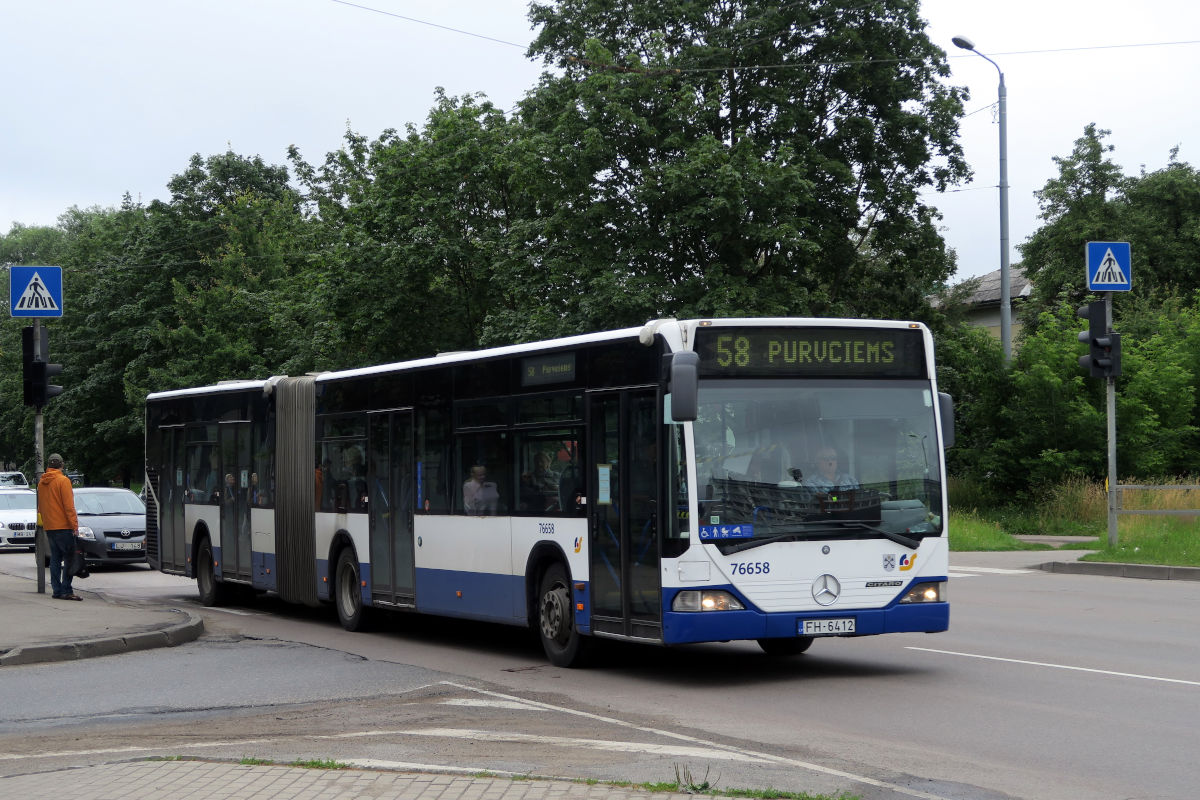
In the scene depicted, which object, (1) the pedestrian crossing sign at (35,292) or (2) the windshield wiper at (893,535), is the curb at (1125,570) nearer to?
(2) the windshield wiper at (893,535)

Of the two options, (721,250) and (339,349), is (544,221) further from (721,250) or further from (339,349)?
(339,349)

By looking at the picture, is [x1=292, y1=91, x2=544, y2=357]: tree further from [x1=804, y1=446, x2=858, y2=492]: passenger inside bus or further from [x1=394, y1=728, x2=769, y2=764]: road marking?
[x1=394, y1=728, x2=769, y2=764]: road marking

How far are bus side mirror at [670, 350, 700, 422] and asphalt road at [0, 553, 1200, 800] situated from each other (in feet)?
6.72

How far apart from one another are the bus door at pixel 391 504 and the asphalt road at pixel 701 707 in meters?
0.66

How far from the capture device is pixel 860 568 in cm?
1127

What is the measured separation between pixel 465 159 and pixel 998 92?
13685 mm

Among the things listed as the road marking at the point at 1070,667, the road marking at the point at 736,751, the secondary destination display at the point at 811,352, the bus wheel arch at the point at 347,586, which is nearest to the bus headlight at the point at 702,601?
the road marking at the point at 736,751

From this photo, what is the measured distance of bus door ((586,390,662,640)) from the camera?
11.2m

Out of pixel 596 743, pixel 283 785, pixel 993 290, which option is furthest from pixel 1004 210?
pixel 993 290

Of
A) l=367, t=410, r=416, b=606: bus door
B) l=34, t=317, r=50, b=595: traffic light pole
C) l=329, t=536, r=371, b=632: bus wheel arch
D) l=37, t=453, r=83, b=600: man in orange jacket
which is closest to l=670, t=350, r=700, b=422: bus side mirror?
l=367, t=410, r=416, b=606: bus door

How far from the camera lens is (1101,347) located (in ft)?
73.9

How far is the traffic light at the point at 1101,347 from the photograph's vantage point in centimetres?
2245

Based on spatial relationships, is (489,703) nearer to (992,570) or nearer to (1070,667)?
(1070,667)

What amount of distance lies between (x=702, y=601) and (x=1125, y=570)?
12901 millimetres
